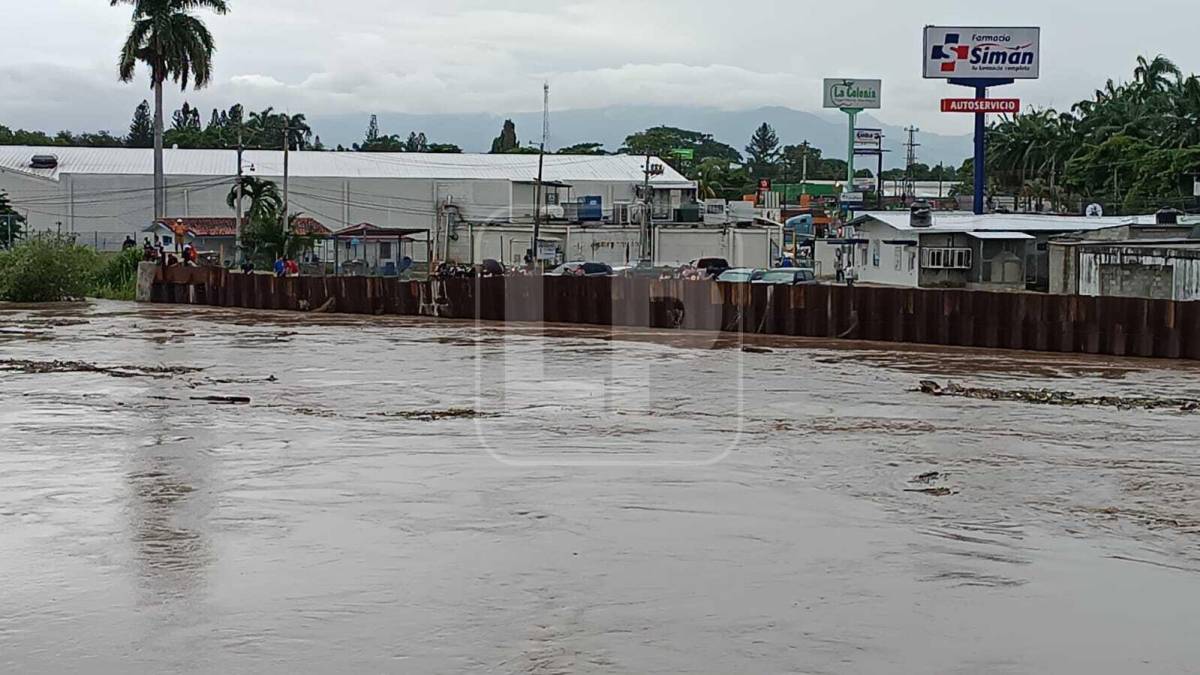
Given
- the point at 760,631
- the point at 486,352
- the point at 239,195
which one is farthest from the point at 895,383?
the point at 239,195

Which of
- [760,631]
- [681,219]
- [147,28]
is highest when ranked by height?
[147,28]

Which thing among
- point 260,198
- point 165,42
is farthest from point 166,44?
point 260,198

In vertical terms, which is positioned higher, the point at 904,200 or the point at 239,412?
the point at 904,200

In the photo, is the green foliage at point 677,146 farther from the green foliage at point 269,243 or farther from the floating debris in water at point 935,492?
the floating debris in water at point 935,492

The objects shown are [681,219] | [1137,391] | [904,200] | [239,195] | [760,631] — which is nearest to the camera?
[760,631]

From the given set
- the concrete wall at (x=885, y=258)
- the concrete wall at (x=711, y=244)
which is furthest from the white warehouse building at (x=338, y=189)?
the concrete wall at (x=885, y=258)

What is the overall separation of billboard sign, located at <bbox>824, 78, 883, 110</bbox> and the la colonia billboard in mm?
29664

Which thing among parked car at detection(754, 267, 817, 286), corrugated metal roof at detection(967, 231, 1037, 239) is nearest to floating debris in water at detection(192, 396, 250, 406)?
parked car at detection(754, 267, 817, 286)

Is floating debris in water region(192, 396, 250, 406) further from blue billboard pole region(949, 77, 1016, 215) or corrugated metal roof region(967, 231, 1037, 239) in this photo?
blue billboard pole region(949, 77, 1016, 215)

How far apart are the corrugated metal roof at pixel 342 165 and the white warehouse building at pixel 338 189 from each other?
3.3 inches

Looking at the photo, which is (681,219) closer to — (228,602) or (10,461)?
(10,461)

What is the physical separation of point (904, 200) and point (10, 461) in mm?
80633

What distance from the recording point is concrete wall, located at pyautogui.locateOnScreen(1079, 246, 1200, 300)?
39.9 metres

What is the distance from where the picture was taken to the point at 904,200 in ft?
308
